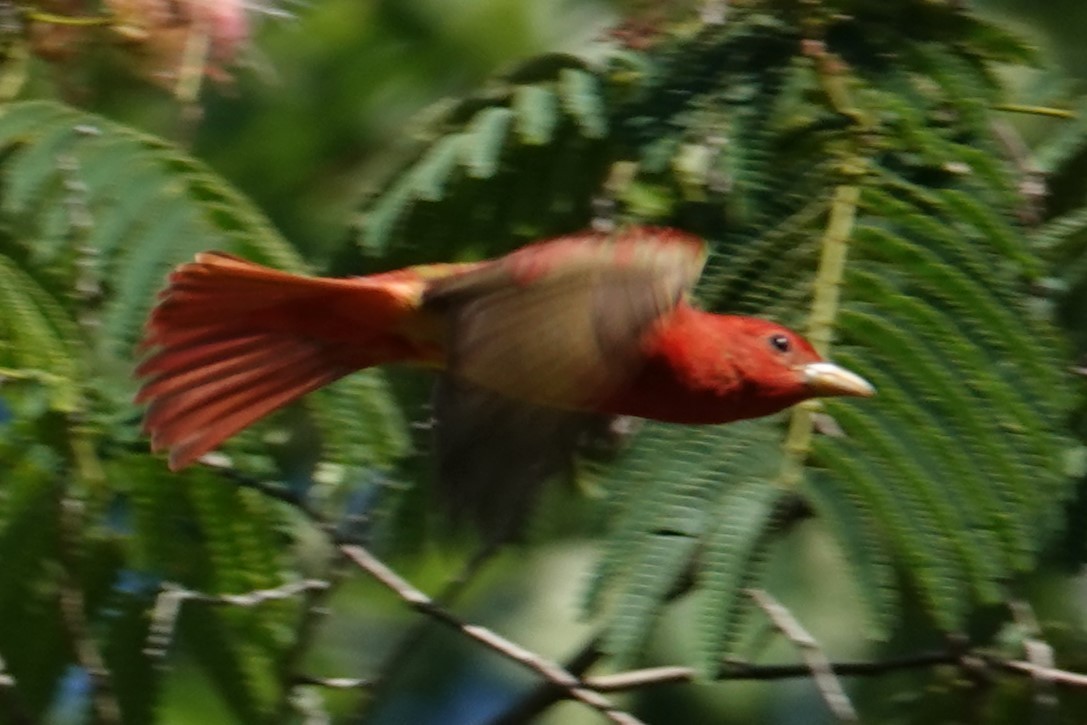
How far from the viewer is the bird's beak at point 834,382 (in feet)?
7.80

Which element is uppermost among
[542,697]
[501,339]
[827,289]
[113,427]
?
[827,289]

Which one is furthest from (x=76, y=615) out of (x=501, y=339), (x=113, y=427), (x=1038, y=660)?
(x=1038, y=660)

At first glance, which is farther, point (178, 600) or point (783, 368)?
point (178, 600)

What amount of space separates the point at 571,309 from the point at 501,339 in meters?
0.13

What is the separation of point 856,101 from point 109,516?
1.27m

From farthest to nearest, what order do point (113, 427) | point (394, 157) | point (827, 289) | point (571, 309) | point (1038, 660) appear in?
point (394, 157), point (1038, 660), point (113, 427), point (827, 289), point (571, 309)

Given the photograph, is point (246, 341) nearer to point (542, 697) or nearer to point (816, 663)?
point (542, 697)

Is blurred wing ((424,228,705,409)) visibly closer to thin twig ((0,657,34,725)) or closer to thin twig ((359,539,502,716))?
thin twig ((359,539,502,716))

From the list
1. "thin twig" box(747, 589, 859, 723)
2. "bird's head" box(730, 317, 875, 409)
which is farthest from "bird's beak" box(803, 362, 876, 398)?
"thin twig" box(747, 589, 859, 723)

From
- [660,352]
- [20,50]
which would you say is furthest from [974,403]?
[20,50]

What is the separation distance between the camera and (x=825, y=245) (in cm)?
253

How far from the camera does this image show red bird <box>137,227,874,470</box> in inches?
94.3

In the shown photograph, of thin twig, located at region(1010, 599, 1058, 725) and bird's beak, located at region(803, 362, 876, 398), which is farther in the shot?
thin twig, located at region(1010, 599, 1058, 725)

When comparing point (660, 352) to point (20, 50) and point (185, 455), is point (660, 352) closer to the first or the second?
point (185, 455)
